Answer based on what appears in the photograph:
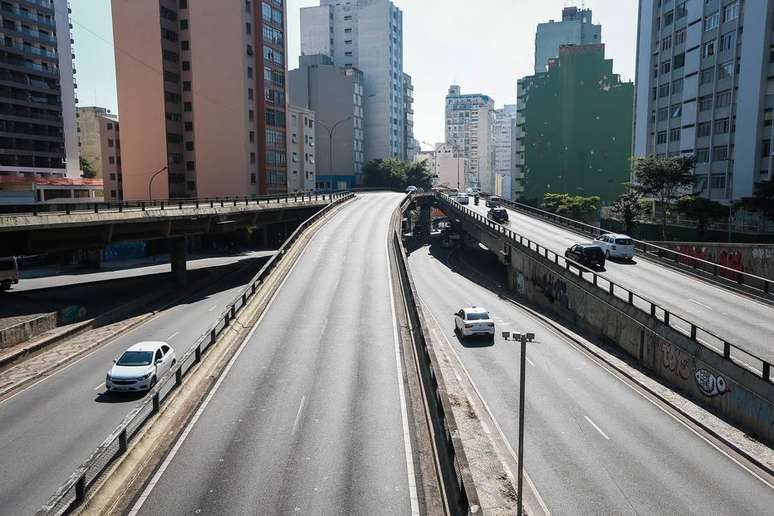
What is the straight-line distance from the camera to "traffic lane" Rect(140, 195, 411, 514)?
14922 mm

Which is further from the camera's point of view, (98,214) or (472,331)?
(98,214)

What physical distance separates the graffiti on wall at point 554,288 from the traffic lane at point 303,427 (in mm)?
17193

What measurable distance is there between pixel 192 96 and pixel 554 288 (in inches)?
2972

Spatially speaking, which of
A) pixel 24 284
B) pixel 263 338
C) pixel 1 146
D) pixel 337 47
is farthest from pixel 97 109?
pixel 263 338

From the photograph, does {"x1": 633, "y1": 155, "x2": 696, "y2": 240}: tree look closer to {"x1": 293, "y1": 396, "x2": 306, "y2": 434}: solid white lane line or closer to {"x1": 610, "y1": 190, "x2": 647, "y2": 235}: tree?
{"x1": 610, "y1": 190, "x2": 647, "y2": 235}: tree

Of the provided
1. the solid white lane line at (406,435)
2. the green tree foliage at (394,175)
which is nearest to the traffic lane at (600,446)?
the solid white lane line at (406,435)

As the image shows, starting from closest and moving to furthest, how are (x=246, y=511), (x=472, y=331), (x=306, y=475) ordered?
(x=246, y=511), (x=306, y=475), (x=472, y=331)

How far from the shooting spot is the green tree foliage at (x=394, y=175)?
138 meters

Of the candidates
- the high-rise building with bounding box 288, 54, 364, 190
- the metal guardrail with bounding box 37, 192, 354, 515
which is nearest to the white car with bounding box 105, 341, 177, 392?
the metal guardrail with bounding box 37, 192, 354, 515

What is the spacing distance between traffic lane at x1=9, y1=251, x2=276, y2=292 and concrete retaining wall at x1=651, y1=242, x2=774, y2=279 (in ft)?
183

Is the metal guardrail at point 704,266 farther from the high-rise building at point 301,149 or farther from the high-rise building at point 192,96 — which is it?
the high-rise building at point 301,149

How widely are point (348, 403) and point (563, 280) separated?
92.7 feet

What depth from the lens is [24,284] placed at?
56500 mm

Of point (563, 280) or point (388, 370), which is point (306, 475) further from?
point (563, 280)
